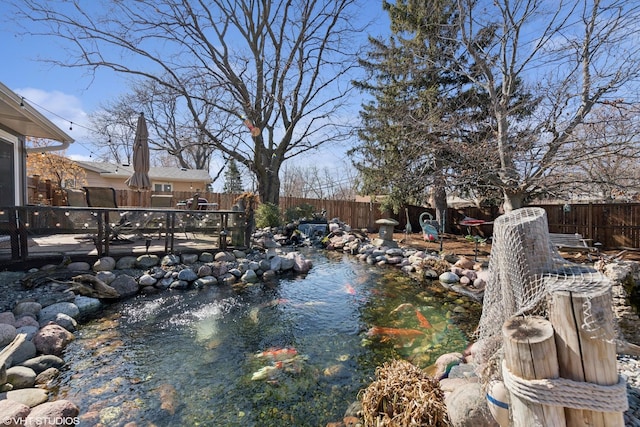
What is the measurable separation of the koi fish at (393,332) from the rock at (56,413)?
3039 mm

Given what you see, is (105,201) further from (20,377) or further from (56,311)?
(20,377)

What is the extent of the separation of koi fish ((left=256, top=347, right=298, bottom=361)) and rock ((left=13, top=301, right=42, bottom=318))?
3002 millimetres

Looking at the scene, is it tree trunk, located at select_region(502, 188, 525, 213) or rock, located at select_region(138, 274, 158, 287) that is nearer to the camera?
rock, located at select_region(138, 274, 158, 287)

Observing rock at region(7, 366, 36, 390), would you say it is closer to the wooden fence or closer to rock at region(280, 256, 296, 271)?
rock at region(280, 256, 296, 271)

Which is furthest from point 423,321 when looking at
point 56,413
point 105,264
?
point 105,264

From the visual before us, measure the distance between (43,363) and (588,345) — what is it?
4.22 meters

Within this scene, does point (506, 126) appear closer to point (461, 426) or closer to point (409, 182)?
point (409, 182)

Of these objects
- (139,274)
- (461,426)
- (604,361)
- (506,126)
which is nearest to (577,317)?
(604,361)

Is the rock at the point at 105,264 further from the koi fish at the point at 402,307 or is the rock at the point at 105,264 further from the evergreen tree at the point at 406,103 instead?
the evergreen tree at the point at 406,103

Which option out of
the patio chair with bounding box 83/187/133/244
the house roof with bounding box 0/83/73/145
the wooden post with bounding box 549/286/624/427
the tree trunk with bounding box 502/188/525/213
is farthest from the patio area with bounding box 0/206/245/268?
the tree trunk with bounding box 502/188/525/213

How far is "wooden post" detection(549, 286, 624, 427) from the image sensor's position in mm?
1078

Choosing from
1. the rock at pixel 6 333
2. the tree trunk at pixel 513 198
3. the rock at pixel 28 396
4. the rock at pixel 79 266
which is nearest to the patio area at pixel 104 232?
the rock at pixel 79 266

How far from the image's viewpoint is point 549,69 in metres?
6.74

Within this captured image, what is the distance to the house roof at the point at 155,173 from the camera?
18934mm
